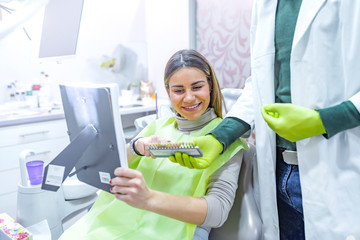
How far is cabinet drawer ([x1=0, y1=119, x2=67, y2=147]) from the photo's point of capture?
228 centimetres

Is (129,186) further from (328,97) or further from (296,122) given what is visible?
(328,97)

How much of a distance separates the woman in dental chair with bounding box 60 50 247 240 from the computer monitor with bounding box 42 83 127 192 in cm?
9

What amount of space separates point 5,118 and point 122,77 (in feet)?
4.86

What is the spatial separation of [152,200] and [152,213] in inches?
13.9

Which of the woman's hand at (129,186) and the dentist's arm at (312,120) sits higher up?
the dentist's arm at (312,120)

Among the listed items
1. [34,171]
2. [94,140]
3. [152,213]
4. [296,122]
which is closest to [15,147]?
[34,171]

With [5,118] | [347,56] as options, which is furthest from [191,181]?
[5,118]

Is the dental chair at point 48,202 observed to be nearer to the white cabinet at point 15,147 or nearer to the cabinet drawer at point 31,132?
the white cabinet at point 15,147

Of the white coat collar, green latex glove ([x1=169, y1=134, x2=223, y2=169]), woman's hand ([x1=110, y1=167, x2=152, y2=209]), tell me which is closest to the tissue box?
woman's hand ([x1=110, y1=167, x2=152, y2=209])

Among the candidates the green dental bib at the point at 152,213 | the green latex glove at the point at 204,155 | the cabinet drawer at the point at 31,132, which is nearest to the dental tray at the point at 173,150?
the green latex glove at the point at 204,155

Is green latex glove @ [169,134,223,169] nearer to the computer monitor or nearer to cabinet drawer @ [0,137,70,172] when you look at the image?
the computer monitor

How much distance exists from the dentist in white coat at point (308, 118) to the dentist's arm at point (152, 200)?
0.43ft

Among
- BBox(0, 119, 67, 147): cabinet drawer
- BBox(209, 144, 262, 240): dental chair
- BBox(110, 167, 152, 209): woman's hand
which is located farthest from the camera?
BBox(0, 119, 67, 147): cabinet drawer

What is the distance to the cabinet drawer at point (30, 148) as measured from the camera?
90.4 inches
